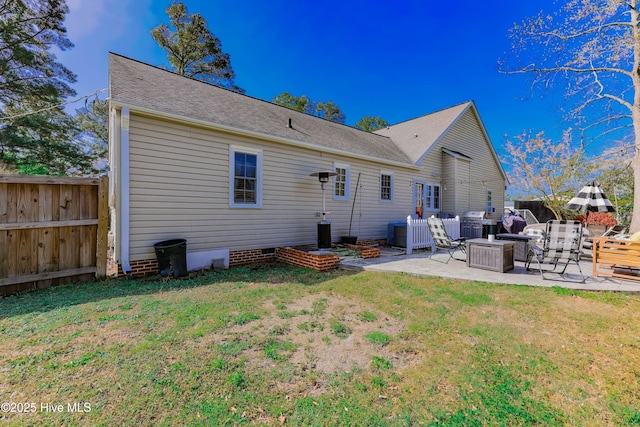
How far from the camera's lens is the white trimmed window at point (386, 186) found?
1131 cm

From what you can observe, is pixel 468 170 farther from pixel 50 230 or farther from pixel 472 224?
pixel 50 230

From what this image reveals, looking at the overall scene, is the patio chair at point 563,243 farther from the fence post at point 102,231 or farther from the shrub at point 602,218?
the shrub at point 602,218

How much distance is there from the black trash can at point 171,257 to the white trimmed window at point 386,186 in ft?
25.9

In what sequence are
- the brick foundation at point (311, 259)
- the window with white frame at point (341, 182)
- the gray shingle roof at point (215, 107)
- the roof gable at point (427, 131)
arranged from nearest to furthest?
the gray shingle roof at point (215, 107), the brick foundation at point (311, 259), the window with white frame at point (341, 182), the roof gable at point (427, 131)

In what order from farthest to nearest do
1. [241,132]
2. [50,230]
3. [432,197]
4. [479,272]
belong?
[432,197] → [241,132] → [479,272] → [50,230]

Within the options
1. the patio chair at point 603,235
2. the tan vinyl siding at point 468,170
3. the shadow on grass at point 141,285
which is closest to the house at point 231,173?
the tan vinyl siding at point 468,170

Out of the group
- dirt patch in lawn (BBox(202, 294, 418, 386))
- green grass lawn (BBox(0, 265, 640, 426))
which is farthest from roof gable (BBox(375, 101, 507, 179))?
dirt patch in lawn (BBox(202, 294, 418, 386))

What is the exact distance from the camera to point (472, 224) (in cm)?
1238

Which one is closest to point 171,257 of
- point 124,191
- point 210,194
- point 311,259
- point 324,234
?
point 124,191

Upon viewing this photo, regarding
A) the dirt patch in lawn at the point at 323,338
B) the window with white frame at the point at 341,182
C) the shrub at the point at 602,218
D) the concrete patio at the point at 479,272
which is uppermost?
the window with white frame at the point at 341,182

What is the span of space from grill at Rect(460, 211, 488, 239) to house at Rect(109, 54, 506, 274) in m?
1.56

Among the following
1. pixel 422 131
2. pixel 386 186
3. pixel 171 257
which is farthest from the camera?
pixel 422 131

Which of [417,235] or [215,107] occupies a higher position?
[215,107]

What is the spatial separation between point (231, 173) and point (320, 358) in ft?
18.6
